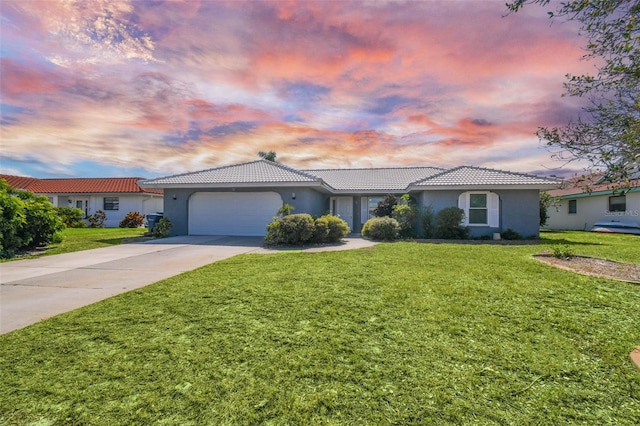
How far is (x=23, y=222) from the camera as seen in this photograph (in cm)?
1089

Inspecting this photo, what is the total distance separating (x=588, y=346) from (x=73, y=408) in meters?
5.17

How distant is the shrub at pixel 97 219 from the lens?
26500mm

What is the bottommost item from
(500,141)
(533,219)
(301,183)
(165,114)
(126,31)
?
(533,219)

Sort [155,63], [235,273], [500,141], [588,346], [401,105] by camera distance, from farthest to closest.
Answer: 1. [500,141]
2. [401,105]
3. [155,63]
4. [235,273]
5. [588,346]

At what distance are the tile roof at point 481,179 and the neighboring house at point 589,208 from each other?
11.0 feet

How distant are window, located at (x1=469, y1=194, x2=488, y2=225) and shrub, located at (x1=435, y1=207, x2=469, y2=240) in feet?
3.38

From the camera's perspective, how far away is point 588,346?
3.52 m

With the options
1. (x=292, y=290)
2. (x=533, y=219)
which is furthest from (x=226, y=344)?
(x=533, y=219)

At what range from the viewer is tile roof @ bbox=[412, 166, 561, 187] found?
15.0m

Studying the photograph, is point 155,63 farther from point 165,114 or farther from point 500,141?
point 500,141

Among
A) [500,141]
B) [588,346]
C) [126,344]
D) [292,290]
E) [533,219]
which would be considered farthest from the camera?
[533,219]

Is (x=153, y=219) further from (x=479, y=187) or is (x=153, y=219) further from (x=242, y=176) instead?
(x=479, y=187)

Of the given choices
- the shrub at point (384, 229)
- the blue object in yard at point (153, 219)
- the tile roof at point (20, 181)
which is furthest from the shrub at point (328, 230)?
the tile roof at point (20, 181)

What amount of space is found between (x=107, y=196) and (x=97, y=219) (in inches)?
95.9
